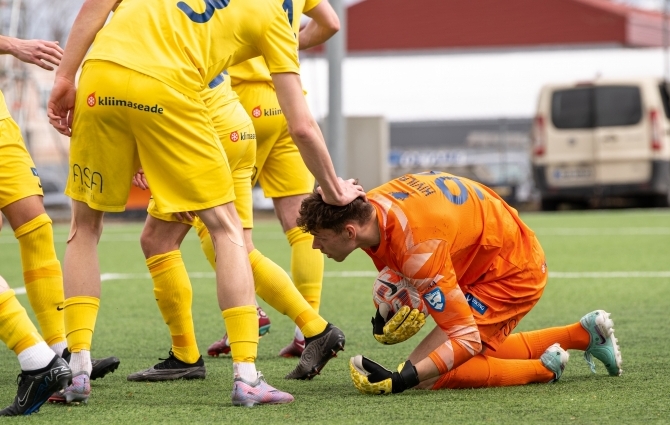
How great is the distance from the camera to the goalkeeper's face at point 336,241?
433 centimetres

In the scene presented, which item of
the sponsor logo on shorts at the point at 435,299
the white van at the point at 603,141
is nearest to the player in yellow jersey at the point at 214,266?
the sponsor logo on shorts at the point at 435,299

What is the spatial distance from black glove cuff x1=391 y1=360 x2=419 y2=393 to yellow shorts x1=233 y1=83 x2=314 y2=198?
5.67 ft

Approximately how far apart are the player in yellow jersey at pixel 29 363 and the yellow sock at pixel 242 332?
23.6 inches

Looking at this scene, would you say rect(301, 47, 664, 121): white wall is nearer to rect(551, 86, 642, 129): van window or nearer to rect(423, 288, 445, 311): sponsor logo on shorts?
rect(551, 86, 642, 129): van window

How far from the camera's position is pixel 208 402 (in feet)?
14.3

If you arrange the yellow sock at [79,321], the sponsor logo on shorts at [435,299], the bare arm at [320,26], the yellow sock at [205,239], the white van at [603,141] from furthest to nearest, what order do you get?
the white van at [603,141] < the bare arm at [320,26] < the yellow sock at [205,239] < the yellow sock at [79,321] < the sponsor logo on shorts at [435,299]

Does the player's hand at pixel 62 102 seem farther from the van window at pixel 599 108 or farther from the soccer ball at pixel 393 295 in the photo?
the van window at pixel 599 108

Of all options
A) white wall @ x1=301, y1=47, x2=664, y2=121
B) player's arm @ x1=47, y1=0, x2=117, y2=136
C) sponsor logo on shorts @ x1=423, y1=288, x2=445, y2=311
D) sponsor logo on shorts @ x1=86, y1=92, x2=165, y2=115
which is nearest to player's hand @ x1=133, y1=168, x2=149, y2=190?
player's arm @ x1=47, y1=0, x2=117, y2=136

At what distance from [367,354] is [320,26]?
1652 millimetres

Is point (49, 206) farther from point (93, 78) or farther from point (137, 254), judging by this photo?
point (93, 78)

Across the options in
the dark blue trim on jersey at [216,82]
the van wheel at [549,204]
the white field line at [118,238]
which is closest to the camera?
the dark blue trim on jersey at [216,82]

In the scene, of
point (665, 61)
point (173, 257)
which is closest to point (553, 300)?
point (173, 257)

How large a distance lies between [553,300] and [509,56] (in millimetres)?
18546

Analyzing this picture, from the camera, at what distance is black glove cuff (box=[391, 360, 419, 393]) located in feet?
14.3
